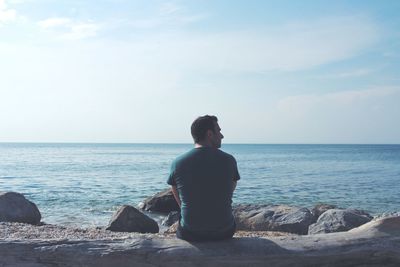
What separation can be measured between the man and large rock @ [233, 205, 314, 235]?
A: 8.34m

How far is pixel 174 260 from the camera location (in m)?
6.00

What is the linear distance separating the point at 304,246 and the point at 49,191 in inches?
940

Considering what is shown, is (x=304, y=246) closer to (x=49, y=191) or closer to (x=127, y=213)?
(x=127, y=213)

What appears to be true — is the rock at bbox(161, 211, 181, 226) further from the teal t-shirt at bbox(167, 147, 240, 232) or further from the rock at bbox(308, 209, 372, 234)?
the teal t-shirt at bbox(167, 147, 240, 232)

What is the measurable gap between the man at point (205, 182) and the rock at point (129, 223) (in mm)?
7959

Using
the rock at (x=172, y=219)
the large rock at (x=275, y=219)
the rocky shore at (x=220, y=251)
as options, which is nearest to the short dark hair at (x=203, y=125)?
the rocky shore at (x=220, y=251)

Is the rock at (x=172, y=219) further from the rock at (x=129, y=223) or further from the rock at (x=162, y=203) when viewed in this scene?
the rock at (x=162, y=203)

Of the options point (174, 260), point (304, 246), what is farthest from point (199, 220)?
point (304, 246)

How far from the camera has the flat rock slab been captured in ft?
19.8

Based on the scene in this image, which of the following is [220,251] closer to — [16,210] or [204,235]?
[204,235]

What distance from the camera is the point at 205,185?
241 inches

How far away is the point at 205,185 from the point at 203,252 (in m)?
0.75

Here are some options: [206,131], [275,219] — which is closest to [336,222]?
[275,219]

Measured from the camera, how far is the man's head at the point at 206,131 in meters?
6.07
